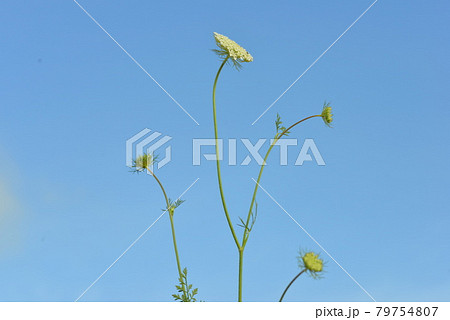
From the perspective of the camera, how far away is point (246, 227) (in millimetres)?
3912

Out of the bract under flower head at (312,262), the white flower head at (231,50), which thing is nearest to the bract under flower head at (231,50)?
the white flower head at (231,50)

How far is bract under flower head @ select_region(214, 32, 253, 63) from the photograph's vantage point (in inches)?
179

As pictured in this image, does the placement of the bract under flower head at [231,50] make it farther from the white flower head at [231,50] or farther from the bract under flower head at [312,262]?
the bract under flower head at [312,262]

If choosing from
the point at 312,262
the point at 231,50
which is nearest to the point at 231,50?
the point at 231,50

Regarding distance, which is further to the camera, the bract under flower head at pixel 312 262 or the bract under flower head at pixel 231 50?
the bract under flower head at pixel 231 50

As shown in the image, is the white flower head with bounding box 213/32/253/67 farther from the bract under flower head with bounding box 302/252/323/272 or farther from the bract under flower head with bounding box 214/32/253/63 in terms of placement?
the bract under flower head with bounding box 302/252/323/272

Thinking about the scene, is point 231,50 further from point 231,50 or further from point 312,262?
point 312,262

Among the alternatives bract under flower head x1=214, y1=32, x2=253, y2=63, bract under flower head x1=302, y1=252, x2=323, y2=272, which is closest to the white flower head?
bract under flower head x1=214, y1=32, x2=253, y2=63

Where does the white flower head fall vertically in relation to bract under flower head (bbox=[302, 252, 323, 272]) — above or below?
above

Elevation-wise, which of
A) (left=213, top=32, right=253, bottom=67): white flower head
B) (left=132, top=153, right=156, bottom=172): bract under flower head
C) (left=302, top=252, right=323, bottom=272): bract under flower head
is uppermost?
(left=213, top=32, right=253, bottom=67): white flower head

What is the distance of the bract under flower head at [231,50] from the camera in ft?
14.9
